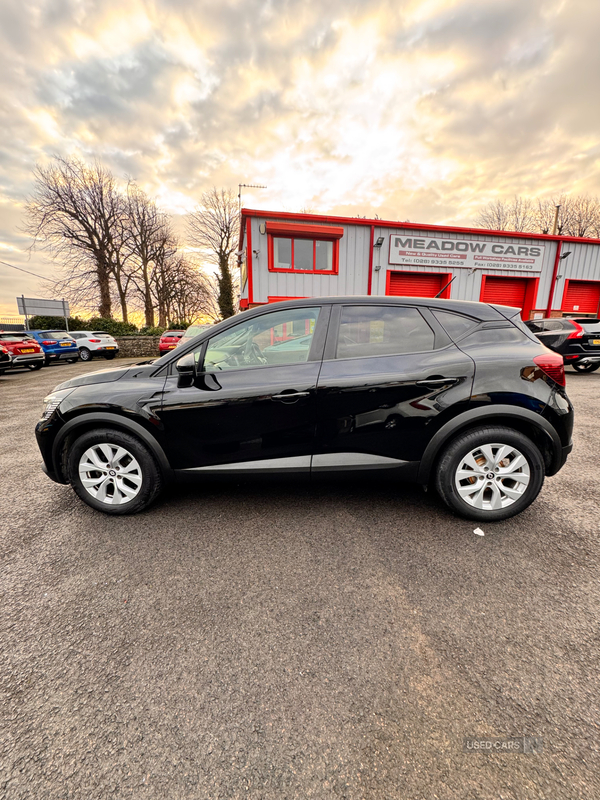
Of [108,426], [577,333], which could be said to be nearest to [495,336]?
[108,426]

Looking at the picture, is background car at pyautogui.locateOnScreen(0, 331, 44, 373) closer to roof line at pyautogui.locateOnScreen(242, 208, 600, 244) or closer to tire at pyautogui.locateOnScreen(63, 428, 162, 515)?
roof line at pyautogui.locateOnScreen(242, 208, 600, 244)

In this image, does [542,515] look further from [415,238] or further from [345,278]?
[415,238]

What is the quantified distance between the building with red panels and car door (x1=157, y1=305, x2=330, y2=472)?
10.8 meters

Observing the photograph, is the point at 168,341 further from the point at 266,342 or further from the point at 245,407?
the point at 245,407

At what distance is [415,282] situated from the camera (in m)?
14.2

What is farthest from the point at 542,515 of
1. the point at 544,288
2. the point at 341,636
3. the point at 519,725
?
the point at 544,288

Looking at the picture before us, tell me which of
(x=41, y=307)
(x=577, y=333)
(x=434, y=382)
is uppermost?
(x=41, y=307)

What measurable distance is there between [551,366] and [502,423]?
0.55 meters

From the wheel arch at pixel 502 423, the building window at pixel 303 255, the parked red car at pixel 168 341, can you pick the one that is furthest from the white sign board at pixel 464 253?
the wheel arch at pixel 502 423

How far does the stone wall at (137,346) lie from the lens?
2127 cm

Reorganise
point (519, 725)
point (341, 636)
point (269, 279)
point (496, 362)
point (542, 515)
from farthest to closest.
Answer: point (269, 279) < point (542, 515) < point (496, 362) < point (341, 636) < point (519, 725)

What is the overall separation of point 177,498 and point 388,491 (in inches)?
74.8

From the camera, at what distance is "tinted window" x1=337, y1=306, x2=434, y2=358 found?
2625 mm

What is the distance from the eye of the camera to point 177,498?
306 cm
